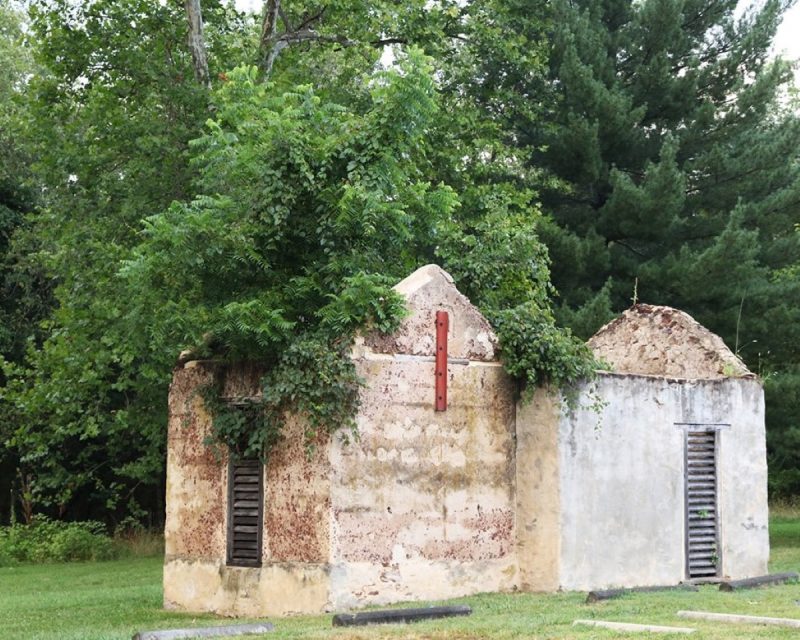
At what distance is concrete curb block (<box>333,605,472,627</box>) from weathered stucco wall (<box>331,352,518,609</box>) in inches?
65.7

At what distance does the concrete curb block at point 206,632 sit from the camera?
35.7 ft

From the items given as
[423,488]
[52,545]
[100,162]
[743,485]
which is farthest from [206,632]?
[52,545]

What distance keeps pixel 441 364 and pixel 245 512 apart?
283 centimetres

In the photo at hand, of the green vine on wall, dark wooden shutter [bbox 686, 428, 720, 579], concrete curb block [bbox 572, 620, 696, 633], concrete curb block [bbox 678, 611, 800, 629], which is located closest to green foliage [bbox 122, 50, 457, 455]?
the green vine on wall

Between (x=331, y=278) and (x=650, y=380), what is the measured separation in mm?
4488

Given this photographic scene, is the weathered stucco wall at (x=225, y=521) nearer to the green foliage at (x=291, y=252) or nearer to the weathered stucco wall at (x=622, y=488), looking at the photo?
the green foliage at (x=291, y=252)

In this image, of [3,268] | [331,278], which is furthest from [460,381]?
[3,268]

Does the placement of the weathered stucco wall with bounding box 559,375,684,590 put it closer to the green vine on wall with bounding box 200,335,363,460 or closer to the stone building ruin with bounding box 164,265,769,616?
the stone building ruin with bounding box 164,265,769,616

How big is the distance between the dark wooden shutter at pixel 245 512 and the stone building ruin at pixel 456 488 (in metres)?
0.02

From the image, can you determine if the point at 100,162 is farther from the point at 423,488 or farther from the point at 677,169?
the point at 423,488

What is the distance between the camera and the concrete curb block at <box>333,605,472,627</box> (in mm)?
12195

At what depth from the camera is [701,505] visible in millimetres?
17484

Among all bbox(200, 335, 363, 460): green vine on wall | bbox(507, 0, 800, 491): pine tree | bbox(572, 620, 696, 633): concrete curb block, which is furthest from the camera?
bbox(507, 0, 800, 491): pine tree

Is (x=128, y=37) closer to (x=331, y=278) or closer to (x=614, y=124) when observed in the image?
(x=614, y=124)
